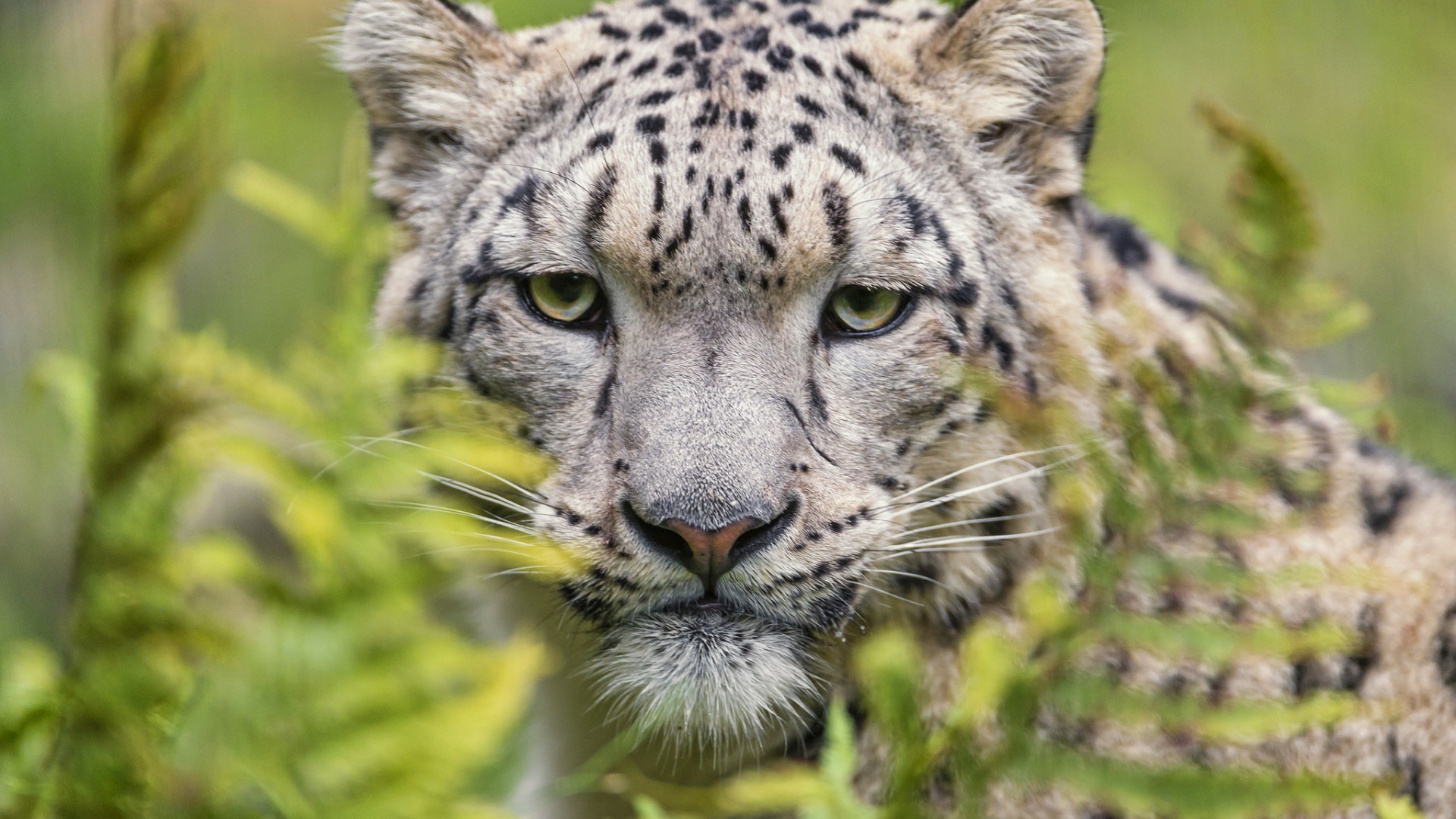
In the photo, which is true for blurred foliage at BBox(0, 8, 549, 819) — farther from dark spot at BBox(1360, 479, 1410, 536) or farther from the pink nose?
dark spot at BBox(1360, 479, 1410, 536)

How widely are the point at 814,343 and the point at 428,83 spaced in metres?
1.75

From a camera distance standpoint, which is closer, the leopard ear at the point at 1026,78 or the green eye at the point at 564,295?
the green eye at the point at 564,295

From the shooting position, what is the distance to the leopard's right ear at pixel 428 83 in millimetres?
4750

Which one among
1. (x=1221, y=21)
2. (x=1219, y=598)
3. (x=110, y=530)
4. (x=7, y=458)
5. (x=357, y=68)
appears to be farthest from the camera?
(x=1221, y=21)

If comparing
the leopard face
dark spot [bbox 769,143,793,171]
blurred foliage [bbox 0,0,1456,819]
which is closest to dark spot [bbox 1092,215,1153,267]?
the leopard face

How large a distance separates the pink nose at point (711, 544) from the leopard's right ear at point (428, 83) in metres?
1.71

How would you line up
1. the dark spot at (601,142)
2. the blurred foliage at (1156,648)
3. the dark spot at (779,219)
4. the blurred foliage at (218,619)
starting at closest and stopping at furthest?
1. the blurred foliage at (218,619)
2. the blurred foliage at (1156,648)
3. the dark spot at (779,219)
4. the dark spot at (601,142)

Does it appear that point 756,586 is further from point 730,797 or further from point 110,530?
point 110,530

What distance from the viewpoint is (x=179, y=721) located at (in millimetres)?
2125

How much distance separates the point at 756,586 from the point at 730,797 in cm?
149

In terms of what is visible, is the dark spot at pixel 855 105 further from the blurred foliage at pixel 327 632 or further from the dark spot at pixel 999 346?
the blurred foliage at pixel 327 632

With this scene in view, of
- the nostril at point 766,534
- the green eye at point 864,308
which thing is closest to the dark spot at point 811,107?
the green eye at point 864,308

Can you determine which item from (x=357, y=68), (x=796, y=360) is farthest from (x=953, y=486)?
(x=357, y=68)

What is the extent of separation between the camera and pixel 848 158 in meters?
4.23
